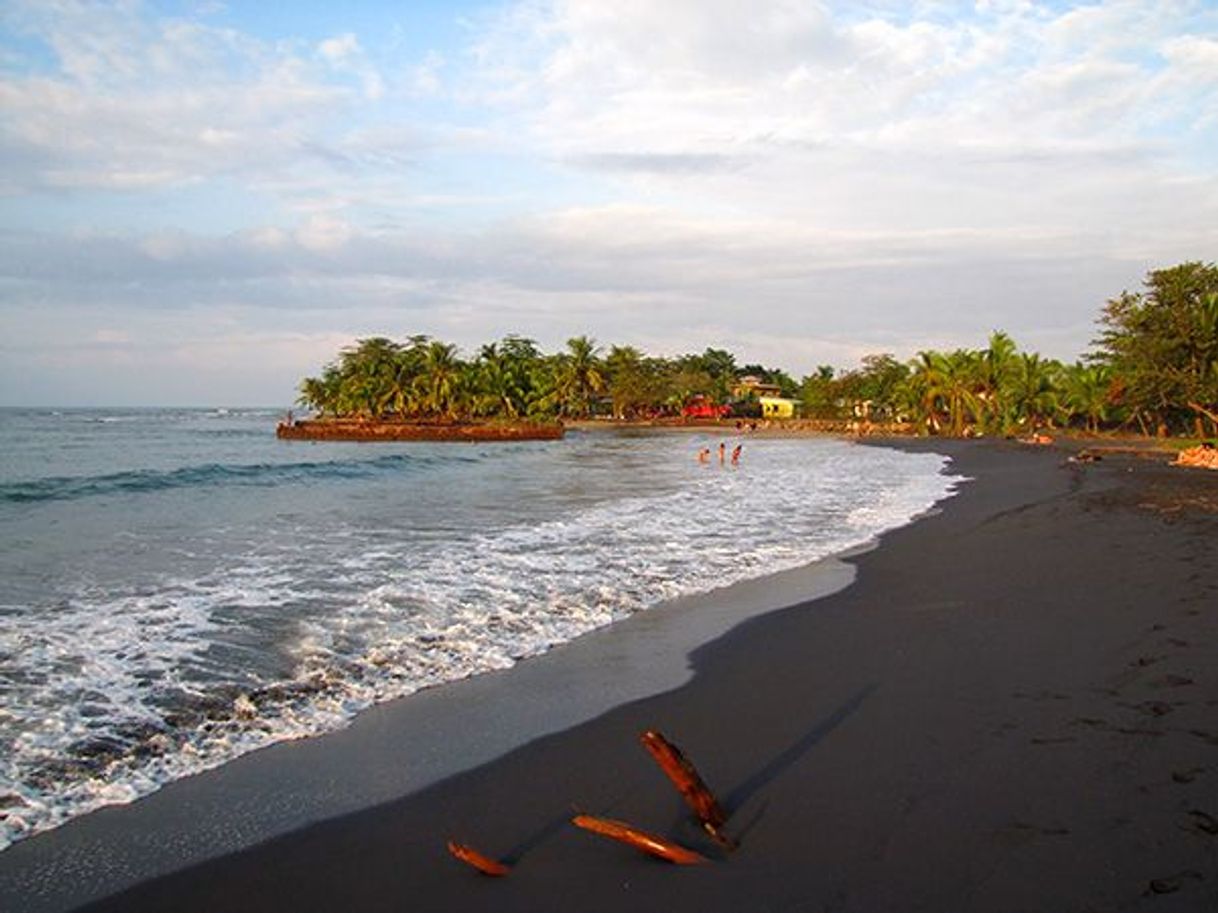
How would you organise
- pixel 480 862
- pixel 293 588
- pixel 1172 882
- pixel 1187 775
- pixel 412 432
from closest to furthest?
1. pixel 1172 882
2. pixel 480 862
3. pixel 1187 775
4. pixel 293 588
5. pixel 412 432

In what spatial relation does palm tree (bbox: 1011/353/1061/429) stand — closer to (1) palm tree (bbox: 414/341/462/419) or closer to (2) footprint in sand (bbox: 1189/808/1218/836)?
(1) palm tree (bbox: 414/341/462/419)

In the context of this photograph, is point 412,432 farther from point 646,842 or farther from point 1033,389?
point 646,842

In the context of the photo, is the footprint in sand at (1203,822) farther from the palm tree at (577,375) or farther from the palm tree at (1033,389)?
the palm tree at (577,375)

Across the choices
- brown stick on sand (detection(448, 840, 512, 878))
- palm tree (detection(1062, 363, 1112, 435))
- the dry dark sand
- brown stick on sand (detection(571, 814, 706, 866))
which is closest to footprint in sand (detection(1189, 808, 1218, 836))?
the dry dark sand

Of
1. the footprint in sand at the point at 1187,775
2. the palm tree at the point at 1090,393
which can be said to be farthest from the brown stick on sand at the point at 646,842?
the palm tree at the point at 1090,393

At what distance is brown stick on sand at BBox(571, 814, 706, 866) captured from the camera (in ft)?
12.1

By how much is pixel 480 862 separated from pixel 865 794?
6.50ft

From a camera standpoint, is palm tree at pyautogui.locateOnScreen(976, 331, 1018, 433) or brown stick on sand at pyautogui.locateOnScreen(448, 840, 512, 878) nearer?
brown stick on sand at pyautogui.locateOnScreen(448, 840, 512, 878)

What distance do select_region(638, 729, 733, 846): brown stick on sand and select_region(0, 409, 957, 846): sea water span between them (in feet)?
9.29

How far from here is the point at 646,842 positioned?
368 cm

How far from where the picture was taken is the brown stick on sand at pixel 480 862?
12.0ft

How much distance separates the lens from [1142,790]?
13.5 ft

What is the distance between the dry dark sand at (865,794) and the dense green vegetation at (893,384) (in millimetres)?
39801

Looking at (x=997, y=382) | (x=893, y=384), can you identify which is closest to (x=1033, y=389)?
(x=997, y=382)
